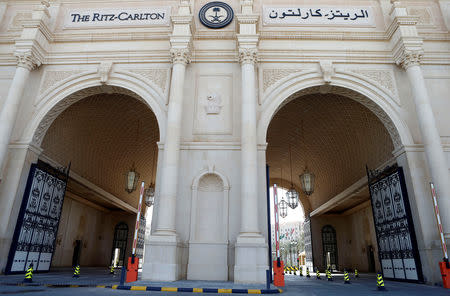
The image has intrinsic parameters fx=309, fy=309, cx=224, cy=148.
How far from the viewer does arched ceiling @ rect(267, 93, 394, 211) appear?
13.5m

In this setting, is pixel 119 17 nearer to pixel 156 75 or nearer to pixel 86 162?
pixel 156 75

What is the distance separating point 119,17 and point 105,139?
6.98 m

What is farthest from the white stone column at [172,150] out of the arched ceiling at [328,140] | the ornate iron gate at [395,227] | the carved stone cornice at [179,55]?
the ornate iron gate at [395,227]

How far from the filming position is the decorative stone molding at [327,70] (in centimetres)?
1141

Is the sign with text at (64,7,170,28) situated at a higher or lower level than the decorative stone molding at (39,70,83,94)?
higher

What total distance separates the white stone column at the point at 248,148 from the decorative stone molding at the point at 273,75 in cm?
78

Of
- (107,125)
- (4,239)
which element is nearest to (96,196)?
(107,125)

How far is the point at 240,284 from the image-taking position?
823 centimetres

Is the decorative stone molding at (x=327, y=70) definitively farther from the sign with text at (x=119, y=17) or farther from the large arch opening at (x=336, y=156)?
the sign with text at (x=119, y=17)

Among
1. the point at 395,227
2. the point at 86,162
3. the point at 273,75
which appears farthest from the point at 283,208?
the point at 86,162

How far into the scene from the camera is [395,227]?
10.8 meters

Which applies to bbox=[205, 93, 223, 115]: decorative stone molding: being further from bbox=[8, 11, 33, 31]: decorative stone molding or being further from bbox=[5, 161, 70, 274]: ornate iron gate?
bbox=[8, 11, 33, 31]: decorative stone molding

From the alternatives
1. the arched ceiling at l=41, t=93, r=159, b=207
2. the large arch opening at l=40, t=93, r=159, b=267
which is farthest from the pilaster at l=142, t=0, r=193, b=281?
the arched ceiling at l=41, t=93, r=159, b=207

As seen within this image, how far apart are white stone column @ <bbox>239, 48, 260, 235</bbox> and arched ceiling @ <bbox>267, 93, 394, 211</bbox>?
14.8ft
